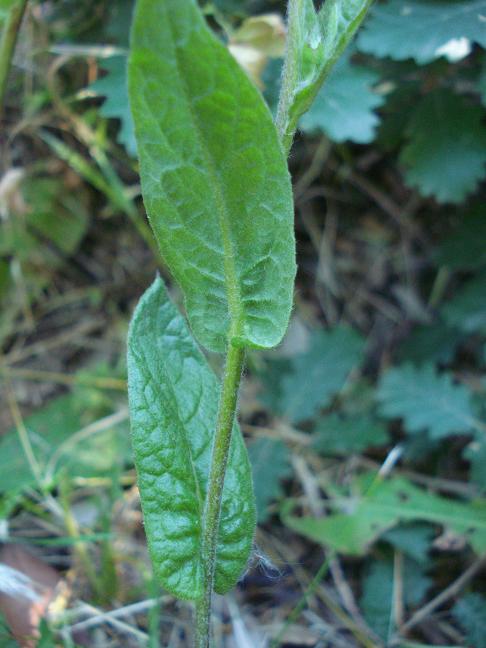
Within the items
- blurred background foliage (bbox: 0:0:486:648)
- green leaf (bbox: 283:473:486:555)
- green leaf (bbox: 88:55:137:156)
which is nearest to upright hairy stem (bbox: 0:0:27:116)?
blurred background foliage (bbox: 0:0:486:648)

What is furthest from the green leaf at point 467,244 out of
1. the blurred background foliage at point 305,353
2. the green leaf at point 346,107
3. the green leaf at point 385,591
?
the green leaf at point 385,591

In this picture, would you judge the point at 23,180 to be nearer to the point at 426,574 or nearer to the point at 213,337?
the point at 213,337

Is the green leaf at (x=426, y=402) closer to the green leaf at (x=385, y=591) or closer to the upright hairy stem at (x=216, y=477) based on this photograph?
the green leaf at (x=385, y=591)

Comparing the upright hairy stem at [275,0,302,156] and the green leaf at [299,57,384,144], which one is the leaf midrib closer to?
the upright hairy stem at [275,0,302,156]

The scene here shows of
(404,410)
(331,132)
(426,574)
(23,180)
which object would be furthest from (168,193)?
(23,180)

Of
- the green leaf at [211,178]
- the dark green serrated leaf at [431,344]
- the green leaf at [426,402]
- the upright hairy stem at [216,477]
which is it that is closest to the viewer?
the green leaf at [211,178]

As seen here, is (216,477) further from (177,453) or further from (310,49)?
(310,49)
